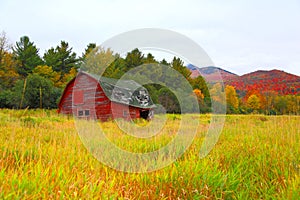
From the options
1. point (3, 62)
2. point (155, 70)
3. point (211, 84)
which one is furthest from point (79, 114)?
point (3, 62)

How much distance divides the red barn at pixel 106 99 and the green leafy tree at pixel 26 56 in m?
22.2

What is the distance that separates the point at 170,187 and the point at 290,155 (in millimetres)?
1734

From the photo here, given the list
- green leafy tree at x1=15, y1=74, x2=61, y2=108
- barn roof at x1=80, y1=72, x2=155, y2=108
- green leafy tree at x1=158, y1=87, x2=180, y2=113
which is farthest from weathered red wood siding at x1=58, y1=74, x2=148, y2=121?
green leafy tree at x1=15, y1=74, x2=61, y2=108

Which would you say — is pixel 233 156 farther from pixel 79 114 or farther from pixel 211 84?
pixel 79 114

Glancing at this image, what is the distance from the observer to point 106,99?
1798 cm

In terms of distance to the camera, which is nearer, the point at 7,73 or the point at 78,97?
the point at 78,97

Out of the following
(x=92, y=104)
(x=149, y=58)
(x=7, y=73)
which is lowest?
(x=92, y=104)

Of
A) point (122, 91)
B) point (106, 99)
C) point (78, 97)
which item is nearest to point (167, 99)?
point (122, 91)

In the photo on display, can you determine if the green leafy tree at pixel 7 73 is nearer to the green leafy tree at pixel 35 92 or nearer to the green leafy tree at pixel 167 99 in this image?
the green leafy tree at pixel 35 92

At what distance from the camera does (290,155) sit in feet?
10.2

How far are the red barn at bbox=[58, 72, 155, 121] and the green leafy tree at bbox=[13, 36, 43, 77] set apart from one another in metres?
22.2

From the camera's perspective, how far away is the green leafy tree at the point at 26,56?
39406mm

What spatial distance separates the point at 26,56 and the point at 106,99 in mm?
Answer: 29074

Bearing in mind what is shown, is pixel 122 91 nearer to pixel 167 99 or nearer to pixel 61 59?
pixel 167 99
